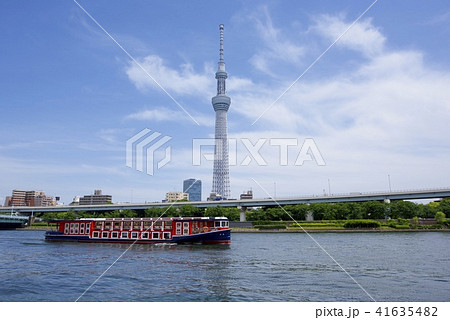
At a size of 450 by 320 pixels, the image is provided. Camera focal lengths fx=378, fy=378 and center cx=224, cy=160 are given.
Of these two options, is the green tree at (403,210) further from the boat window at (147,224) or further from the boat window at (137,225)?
the boat window at (137,225)

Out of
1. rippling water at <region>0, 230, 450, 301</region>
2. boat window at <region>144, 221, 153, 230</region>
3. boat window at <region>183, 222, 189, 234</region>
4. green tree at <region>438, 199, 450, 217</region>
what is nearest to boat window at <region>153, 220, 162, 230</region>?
boat window at <region>144, 221, 153, 230</region>

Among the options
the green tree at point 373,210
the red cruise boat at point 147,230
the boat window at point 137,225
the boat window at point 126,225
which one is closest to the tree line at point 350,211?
the green tree at point 373,210

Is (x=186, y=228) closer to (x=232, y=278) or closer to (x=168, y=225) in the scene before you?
(x=168, y=225)

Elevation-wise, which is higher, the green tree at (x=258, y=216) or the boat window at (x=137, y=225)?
the green tree at (x=258, y=216)

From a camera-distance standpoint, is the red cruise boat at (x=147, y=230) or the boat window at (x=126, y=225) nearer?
the red cruise boat at (x=147, y=230)

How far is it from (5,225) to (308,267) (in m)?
140

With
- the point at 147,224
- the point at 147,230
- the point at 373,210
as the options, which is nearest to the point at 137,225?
the point at 147,224

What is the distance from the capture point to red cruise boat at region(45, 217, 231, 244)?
5212cm

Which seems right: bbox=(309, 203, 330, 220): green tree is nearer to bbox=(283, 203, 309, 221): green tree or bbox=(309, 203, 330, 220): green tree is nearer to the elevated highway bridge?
bbox=(283, 203, 309, 221): green tree

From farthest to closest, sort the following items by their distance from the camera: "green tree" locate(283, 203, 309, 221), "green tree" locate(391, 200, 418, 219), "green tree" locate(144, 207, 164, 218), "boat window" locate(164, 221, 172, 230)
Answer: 1. "green tree" locate(144, 207, 164, 218)
2. "green tree" locate(283, 203, 309, 221)
3. "green tree" locate(391, 200, 418, 219)
4. "boat window" locate(164, 221, 172, 230)

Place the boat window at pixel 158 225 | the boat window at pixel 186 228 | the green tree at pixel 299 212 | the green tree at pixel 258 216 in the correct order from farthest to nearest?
the green tree at pixel 258 216 < the green tree at pixel 299 212 < the boat window at pixel 158 225 < the boat window at pixel 186 228

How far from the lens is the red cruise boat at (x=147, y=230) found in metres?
52.1

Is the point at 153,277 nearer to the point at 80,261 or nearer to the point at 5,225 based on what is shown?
the point at 80,261
